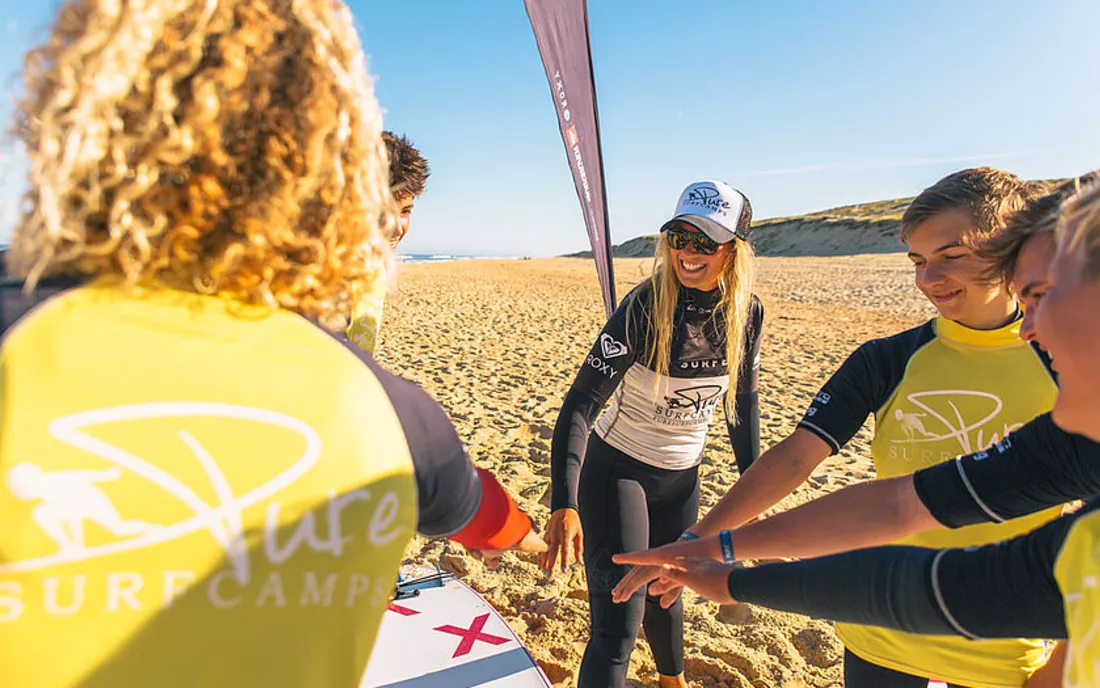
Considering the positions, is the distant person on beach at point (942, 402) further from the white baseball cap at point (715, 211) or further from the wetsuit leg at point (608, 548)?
the white baseball cap at point (715, 211)

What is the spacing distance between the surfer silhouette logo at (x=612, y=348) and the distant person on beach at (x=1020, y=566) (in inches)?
40.2

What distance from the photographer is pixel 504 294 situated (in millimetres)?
20812

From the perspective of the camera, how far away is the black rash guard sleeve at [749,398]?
2625mm

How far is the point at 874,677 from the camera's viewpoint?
178cm

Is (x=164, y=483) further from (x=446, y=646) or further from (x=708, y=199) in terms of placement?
(x=446, y=646)

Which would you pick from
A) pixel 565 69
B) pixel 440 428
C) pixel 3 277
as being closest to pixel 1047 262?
pixel 440 428

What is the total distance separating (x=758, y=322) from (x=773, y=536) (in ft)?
4.19

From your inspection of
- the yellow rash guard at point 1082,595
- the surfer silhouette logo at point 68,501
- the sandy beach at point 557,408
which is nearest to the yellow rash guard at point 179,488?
the surfer silhouette logo at point 68,501

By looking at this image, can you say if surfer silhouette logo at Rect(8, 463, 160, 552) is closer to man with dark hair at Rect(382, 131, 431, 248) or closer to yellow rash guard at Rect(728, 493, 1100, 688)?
yellow rash guard at Rect(728, 493, 1100, 688)

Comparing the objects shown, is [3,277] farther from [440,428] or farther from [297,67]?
[440,428]

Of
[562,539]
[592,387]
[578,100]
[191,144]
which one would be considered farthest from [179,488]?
[578,100]

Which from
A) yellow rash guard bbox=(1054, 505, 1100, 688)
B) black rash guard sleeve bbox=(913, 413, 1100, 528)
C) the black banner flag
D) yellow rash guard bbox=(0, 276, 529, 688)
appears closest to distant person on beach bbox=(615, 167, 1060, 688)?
black rash guard sleeve bbox=(913, 413, 1100, 528)

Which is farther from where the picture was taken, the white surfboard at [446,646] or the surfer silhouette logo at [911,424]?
the white surfboard at [446,646]

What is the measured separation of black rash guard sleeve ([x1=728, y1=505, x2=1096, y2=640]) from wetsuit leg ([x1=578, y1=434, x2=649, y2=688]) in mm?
1068
